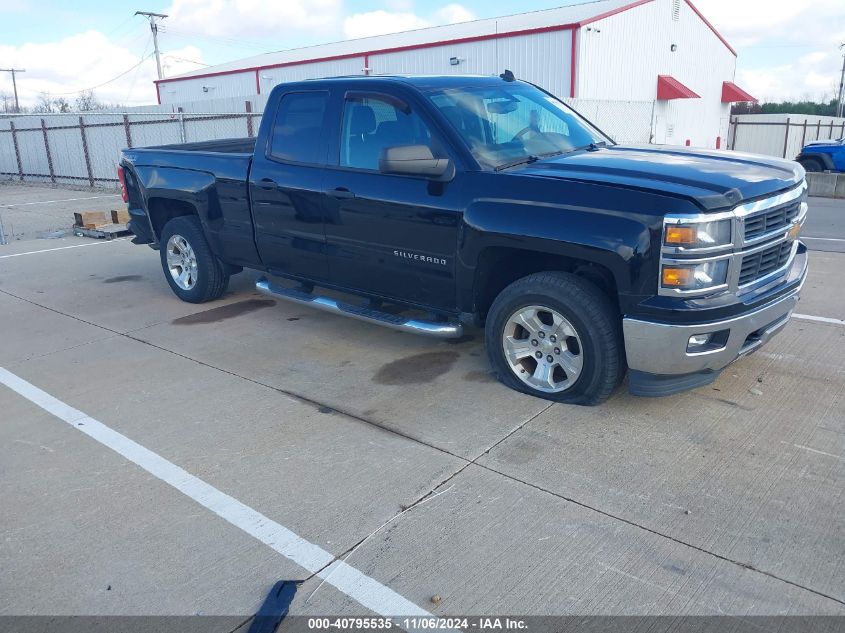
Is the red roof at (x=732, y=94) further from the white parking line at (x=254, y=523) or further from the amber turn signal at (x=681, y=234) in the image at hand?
the white parking line at (x=254, y=523)

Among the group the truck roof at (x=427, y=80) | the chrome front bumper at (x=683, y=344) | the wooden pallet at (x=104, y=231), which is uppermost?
the truck roof at (x=427, y=80)

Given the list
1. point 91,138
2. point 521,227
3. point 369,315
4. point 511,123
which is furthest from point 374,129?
point 91,138

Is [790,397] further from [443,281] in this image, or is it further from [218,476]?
[218,476]

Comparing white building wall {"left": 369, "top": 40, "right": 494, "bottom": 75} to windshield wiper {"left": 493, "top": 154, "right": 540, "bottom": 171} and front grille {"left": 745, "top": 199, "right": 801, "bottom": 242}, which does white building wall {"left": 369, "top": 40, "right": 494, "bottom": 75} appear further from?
front grille {"left": 745, "top": 199, "right": 801, "bottom": 242}

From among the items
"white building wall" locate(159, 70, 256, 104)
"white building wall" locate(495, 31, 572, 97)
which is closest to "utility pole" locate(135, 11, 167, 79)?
"white building wall" locate(159, 70, 256, 104)

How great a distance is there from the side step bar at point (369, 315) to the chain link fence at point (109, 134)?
11.3 metres

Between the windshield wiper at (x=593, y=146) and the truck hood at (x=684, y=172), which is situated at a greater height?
the windshield wiper at (x=593, y=146)

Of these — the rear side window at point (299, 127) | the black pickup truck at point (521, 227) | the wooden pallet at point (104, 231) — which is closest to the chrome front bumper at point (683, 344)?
the black pickup truck at point (521, 227)

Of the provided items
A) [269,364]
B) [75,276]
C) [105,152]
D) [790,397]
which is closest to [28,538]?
[269,364]

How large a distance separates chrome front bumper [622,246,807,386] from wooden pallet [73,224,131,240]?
971cm

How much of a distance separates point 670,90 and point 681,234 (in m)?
25.0

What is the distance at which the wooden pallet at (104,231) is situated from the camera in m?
11.5

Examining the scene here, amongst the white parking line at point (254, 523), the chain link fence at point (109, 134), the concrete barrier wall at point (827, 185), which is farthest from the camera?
the chain link fence at point (109, 134)

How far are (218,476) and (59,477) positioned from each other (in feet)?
2.88
